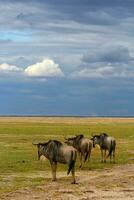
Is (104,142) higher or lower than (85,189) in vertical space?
higher

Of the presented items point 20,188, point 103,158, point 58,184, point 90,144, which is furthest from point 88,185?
point 103,158

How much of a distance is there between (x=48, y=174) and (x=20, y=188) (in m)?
5.77

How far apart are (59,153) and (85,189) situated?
10.5ft

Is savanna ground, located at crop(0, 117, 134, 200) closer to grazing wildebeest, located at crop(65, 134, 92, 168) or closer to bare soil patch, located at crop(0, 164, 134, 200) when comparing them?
bare soil patch, located at crop(0, 164, 134, 200)

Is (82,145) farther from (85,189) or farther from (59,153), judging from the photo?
(85,189)

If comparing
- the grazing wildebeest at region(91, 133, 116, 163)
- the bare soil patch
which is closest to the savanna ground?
the bare soil patch

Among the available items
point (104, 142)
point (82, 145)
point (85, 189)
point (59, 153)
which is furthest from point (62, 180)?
point (104, 142)

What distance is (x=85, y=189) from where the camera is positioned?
77.7 ft

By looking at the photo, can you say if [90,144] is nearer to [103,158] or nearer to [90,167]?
[90,167]

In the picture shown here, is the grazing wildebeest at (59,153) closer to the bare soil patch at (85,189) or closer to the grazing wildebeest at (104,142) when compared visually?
the bare soil patch at (85,189)

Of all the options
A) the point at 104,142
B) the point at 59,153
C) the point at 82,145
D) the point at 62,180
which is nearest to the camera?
the point at 59,153

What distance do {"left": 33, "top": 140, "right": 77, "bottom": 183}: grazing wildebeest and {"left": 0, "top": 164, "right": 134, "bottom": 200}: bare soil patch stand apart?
84cm

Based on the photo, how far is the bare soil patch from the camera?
21.5 m

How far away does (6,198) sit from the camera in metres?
21.0
